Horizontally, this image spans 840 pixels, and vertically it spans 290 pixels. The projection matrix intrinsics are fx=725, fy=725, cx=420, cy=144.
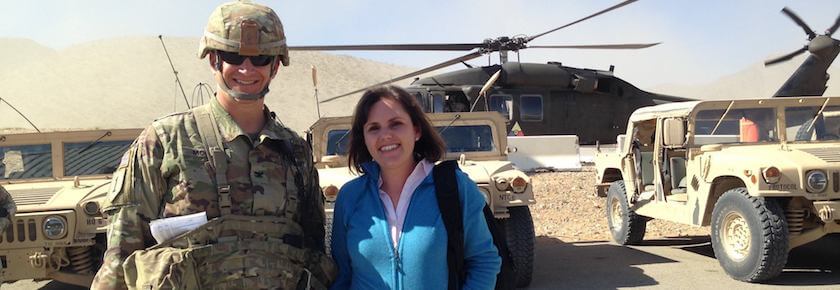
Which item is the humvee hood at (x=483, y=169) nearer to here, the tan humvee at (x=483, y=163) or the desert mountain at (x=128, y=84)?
the tan humvee at (x=483, y=163)

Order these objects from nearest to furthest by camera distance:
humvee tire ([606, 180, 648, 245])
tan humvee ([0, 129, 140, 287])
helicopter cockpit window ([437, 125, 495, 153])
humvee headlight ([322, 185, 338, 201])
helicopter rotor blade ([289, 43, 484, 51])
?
tan humvee ([0, 129, 140, 287]), humvee headlight ([322, 185, 338, 201]), helicopter cockpit window ([437, 125, 495, 153]), humvee tire ([606, 180, 648, 245]), helicopter rotor blade ([289, 43, 484, 51])

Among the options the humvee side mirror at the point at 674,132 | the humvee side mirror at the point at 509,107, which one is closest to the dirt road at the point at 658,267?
the humvee side mirror at the point at 674,132

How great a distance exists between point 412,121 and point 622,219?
6144 mm

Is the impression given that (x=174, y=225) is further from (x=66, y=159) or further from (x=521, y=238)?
(x=66, y=159)

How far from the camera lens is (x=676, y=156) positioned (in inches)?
274

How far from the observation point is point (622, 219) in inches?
306

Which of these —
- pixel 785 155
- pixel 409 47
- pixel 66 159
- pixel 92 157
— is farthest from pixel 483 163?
pixel 409 47

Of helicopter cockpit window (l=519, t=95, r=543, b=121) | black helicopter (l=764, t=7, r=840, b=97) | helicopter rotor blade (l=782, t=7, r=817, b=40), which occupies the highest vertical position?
helicopter rotor blade (l=782, t=7, r=817, b=40)

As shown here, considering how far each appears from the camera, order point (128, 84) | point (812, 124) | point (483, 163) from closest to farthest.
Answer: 1. point (483, 163)
2. point (812, 124)
3. point (128, 84)

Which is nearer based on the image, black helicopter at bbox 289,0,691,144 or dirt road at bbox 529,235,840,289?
dirt road at bbox 529,235,840,289

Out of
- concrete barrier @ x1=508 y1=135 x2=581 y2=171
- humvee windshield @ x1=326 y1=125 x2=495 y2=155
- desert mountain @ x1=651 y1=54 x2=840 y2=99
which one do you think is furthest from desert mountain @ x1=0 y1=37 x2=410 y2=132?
desert mountain @ x1=651 y1=54 x2=840 y2=99

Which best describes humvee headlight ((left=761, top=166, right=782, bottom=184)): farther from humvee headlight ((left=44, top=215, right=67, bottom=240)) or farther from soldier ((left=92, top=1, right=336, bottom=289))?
humvee headlight ((left=44, top=215, right=67, bottom=240))

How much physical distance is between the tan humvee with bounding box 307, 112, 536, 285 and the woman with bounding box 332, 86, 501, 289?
300 cm

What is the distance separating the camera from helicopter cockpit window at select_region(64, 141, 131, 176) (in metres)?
6.02
